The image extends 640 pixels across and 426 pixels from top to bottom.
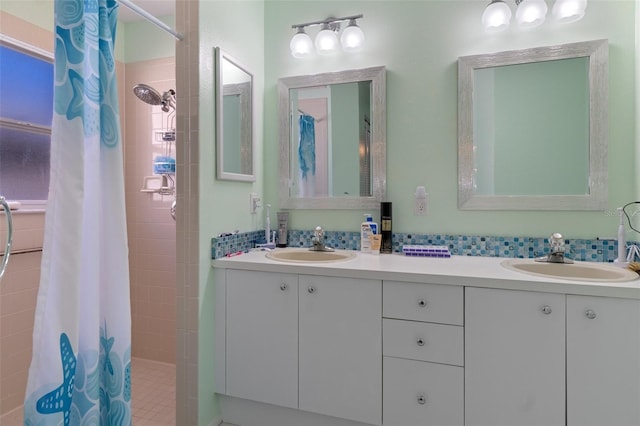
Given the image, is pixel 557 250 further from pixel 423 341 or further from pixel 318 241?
pixel 318 241

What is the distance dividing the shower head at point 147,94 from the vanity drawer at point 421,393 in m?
1.98

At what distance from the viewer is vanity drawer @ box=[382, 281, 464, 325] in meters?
1.44

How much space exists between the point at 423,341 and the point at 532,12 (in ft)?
5.32

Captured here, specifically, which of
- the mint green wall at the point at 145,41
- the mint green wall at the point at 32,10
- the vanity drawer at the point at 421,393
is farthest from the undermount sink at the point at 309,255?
the mint green wall at the point at 32,10

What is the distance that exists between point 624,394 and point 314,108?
74.7 inches

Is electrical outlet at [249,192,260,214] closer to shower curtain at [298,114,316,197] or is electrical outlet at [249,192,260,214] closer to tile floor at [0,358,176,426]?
shower curtain at [298,114,316,197]

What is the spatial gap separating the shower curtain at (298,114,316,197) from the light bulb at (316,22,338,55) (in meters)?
0.40

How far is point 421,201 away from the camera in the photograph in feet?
6.49

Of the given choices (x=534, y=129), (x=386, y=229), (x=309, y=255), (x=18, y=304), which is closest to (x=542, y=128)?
(x=534, y=129)

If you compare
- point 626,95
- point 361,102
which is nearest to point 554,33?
point 626,95

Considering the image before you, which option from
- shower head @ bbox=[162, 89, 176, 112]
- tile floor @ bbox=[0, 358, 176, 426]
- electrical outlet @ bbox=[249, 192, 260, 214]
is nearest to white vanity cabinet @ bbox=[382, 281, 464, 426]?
electrical outlet @ bbox=[249, 192, 260, 214]

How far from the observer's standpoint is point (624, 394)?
1266 mm

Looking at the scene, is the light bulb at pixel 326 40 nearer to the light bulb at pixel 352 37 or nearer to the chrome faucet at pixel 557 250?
the light bulb at pixel 352 37

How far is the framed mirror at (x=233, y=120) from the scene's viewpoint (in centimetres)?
A: 179
